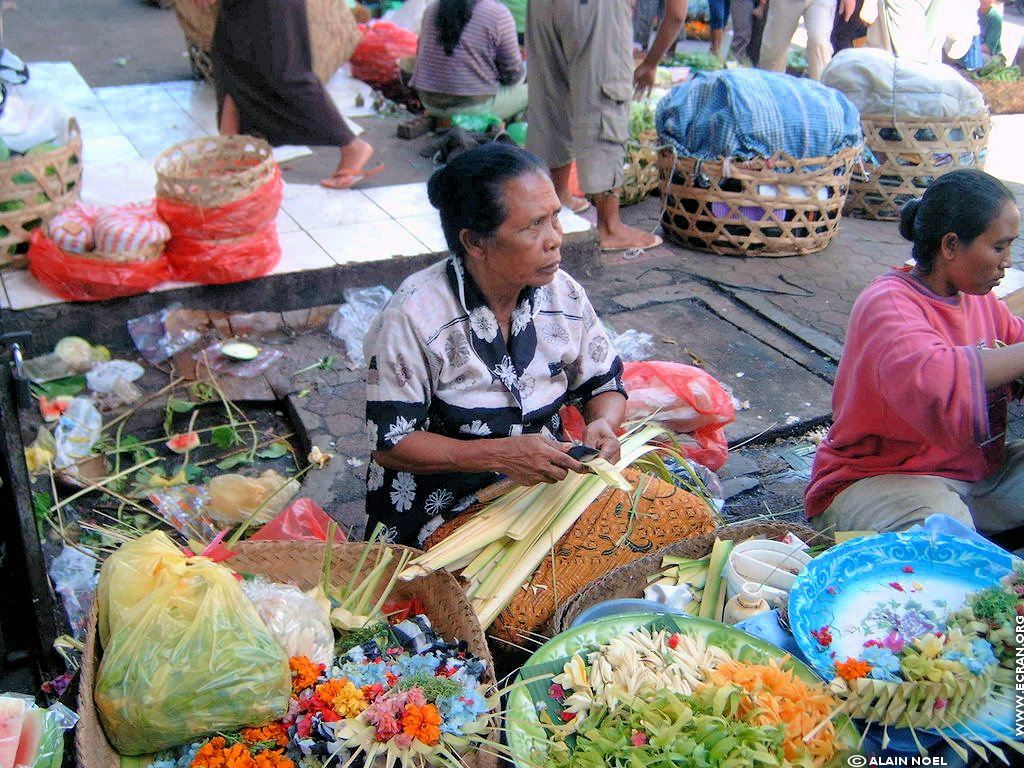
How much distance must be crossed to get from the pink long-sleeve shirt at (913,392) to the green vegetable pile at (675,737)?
1.07m

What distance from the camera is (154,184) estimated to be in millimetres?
5578

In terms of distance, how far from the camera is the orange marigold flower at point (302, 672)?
1860 millimetres

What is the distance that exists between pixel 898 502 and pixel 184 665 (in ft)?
6.19

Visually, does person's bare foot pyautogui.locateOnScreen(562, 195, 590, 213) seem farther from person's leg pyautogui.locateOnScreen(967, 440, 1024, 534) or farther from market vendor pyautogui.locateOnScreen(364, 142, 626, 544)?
person's leg pyautogui.locateOnScreen(967, 440, 1024, 534)

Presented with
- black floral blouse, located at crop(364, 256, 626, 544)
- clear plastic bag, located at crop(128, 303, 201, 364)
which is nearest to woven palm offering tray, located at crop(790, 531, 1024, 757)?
black floral blouse, located at crop(364, 256, 626, 544)

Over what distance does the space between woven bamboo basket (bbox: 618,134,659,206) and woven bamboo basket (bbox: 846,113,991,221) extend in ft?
4.52

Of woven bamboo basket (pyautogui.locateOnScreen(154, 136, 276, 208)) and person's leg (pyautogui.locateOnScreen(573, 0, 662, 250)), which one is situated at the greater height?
person's leg (pyautogui.locateOnScreen(573, 0, 662, 250))

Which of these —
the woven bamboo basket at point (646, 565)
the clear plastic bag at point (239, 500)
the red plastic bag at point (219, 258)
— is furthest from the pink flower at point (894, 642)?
the red plastic bag at point (219, 258)

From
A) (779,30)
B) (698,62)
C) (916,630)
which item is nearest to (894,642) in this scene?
(916,630)

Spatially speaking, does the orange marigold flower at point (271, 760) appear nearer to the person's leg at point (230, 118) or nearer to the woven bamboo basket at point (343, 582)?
the woven bamboo basket at point (343, 582)

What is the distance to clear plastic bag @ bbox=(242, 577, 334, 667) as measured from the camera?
6.40 feet

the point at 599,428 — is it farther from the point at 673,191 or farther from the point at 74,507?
the point at 673,191

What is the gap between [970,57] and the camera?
30.5 ft

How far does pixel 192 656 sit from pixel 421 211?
4.03 metres
